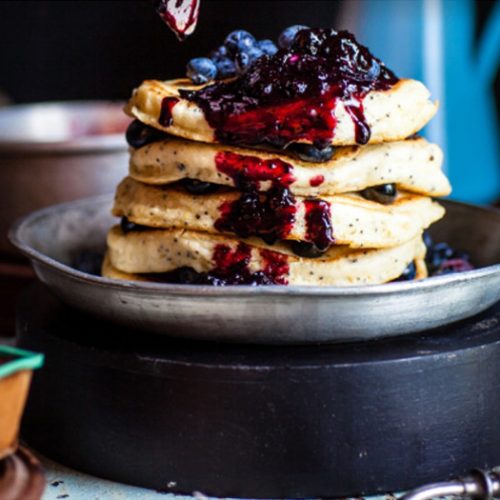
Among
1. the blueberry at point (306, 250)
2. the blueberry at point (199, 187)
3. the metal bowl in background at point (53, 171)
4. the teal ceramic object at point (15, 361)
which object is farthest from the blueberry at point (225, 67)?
the metal bowl in background at point (53, 171)

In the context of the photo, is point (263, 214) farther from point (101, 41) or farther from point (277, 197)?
point (101, 41)

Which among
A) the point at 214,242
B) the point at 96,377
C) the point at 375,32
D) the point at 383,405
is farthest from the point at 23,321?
the point at 375,32

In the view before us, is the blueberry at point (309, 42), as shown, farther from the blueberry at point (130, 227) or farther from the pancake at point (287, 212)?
the blueberry at point (130, 227)

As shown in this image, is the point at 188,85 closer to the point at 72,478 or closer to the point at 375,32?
the point at 72,478

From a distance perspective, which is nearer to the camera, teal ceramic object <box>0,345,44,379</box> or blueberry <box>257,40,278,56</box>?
teal ceramic object <box>0,345,44,379</box>

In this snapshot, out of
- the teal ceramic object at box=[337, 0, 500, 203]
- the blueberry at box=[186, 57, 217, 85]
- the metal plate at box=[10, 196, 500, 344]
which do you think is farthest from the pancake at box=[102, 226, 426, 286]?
the teal ceramic object at box=[337, 0, 500, 203]

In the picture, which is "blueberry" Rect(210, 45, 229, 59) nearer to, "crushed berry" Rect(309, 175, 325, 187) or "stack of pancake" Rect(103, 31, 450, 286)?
"stack of pancake" Rect(103, 31, 450, 286)

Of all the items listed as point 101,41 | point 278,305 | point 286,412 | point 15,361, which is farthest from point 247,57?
point 101,41
